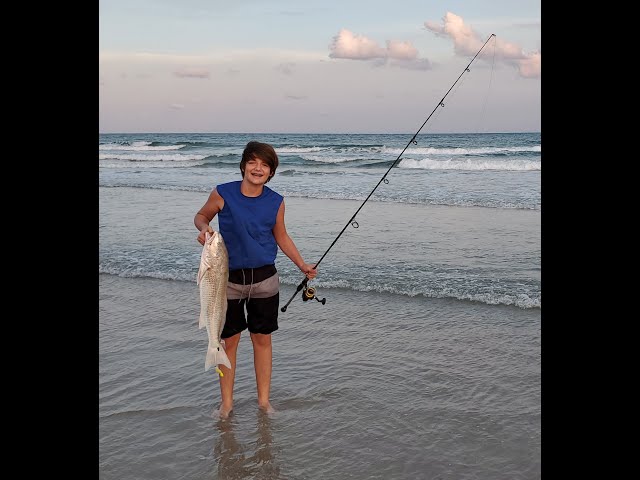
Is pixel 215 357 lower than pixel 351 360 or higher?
higher

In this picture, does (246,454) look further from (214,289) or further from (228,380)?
(214,289)

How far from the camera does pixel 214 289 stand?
13.2 ft

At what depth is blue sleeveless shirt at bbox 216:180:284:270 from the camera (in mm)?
4242

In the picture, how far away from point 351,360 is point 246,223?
192cm

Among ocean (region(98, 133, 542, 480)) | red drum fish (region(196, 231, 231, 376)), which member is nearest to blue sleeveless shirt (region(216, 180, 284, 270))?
red drum fish (region(196, 231, 231, 376))

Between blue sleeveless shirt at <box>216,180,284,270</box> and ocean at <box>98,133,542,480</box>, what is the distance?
1.16 metres

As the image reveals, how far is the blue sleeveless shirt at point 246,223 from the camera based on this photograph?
424cm

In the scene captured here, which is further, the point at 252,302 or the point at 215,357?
the point at 252,302

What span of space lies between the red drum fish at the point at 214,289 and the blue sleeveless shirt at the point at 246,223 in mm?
238

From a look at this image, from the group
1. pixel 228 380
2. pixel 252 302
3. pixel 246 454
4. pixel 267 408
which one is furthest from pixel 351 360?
pixel 246 454

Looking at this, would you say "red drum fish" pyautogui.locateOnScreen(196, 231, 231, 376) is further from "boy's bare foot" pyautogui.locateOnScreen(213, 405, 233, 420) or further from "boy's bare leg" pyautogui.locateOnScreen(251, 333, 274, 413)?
"boy's bare foot" pyautogui.locateOnScreen(213, 405, 233, 420)

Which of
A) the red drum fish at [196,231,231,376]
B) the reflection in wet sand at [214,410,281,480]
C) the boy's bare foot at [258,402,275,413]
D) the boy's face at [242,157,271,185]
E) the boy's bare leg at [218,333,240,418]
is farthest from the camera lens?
the boy's bare foot at [258,402,275,413]
